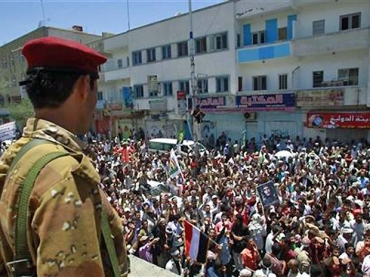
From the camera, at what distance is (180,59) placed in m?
27.7

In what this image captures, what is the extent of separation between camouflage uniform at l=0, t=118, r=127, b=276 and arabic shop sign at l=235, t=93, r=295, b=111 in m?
20.9

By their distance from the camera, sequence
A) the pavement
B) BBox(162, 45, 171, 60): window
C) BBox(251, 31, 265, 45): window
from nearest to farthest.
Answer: the pavement, BBox(251, 31, 265, 45): window, BBox(162, 45, 171, 60): window

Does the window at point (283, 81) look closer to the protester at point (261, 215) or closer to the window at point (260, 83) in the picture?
the window at point (260, 83)

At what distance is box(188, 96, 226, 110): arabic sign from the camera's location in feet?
81.3

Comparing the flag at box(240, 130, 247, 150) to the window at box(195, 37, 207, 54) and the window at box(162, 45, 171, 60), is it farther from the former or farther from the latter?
the window at box(162, 45, 171, 60)

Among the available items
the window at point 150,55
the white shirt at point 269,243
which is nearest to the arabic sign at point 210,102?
the window at point 150,55

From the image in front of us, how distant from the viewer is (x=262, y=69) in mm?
23406

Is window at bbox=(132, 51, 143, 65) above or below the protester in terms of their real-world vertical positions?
above

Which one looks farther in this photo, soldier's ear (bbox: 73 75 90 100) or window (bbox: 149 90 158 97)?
window (bbox: 149 90 158 97)

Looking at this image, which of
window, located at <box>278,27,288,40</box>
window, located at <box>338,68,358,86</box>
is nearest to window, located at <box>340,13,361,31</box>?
window, located at <box>338,68,358,86</box>

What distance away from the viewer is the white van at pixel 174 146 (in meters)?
18.5

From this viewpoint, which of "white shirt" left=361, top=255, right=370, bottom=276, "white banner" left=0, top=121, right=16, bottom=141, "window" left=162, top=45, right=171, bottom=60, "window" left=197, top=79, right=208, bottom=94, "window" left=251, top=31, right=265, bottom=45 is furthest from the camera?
"window" left=162, top=45, right=171, bottom=60

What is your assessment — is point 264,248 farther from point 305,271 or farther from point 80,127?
point 80,127

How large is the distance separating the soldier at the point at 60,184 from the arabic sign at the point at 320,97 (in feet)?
64.2
